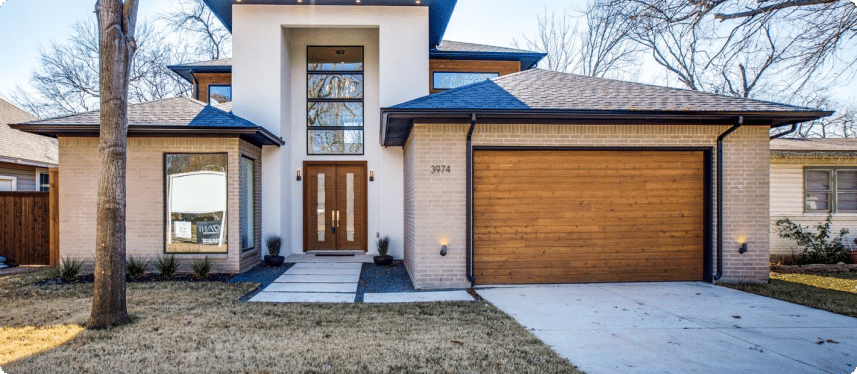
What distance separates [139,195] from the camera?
27.6ft

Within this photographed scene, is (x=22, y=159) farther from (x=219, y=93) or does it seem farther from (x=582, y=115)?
(x=582, y=115)

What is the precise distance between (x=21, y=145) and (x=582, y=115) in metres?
16.1

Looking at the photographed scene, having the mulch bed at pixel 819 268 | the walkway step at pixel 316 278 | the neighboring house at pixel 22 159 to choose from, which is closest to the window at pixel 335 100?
the walkway step at pixel 316 278

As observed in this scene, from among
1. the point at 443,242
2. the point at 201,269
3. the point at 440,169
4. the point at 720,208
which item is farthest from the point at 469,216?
the point at 201,269

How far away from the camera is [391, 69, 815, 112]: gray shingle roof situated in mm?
6906

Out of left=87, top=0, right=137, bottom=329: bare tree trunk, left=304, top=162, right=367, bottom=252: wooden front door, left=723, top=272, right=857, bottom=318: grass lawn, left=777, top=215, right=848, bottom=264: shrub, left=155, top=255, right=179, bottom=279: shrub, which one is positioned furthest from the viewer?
left=304, top=162, right=367, bottom=252: wooden front door

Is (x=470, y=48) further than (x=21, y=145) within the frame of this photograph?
No

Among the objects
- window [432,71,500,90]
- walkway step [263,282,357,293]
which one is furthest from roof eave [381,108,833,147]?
window [432,71,500,90]

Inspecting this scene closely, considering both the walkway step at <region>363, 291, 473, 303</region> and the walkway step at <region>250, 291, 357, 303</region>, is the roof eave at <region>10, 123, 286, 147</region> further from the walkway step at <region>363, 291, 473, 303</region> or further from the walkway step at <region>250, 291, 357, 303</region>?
the walkway step at <region>363, 291, 473, 303</region>

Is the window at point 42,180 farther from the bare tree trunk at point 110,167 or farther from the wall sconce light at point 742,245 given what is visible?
the wall sconce light at point 742,245

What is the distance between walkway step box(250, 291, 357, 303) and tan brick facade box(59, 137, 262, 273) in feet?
7.35

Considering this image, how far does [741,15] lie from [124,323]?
9781mm

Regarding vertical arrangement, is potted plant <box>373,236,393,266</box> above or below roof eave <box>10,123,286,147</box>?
below

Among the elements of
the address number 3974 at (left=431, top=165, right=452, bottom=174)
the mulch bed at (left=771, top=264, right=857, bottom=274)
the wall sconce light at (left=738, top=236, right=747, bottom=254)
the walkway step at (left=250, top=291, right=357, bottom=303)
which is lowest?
the mulch bed at (left=771, top=264, right=857, bottom=274)
